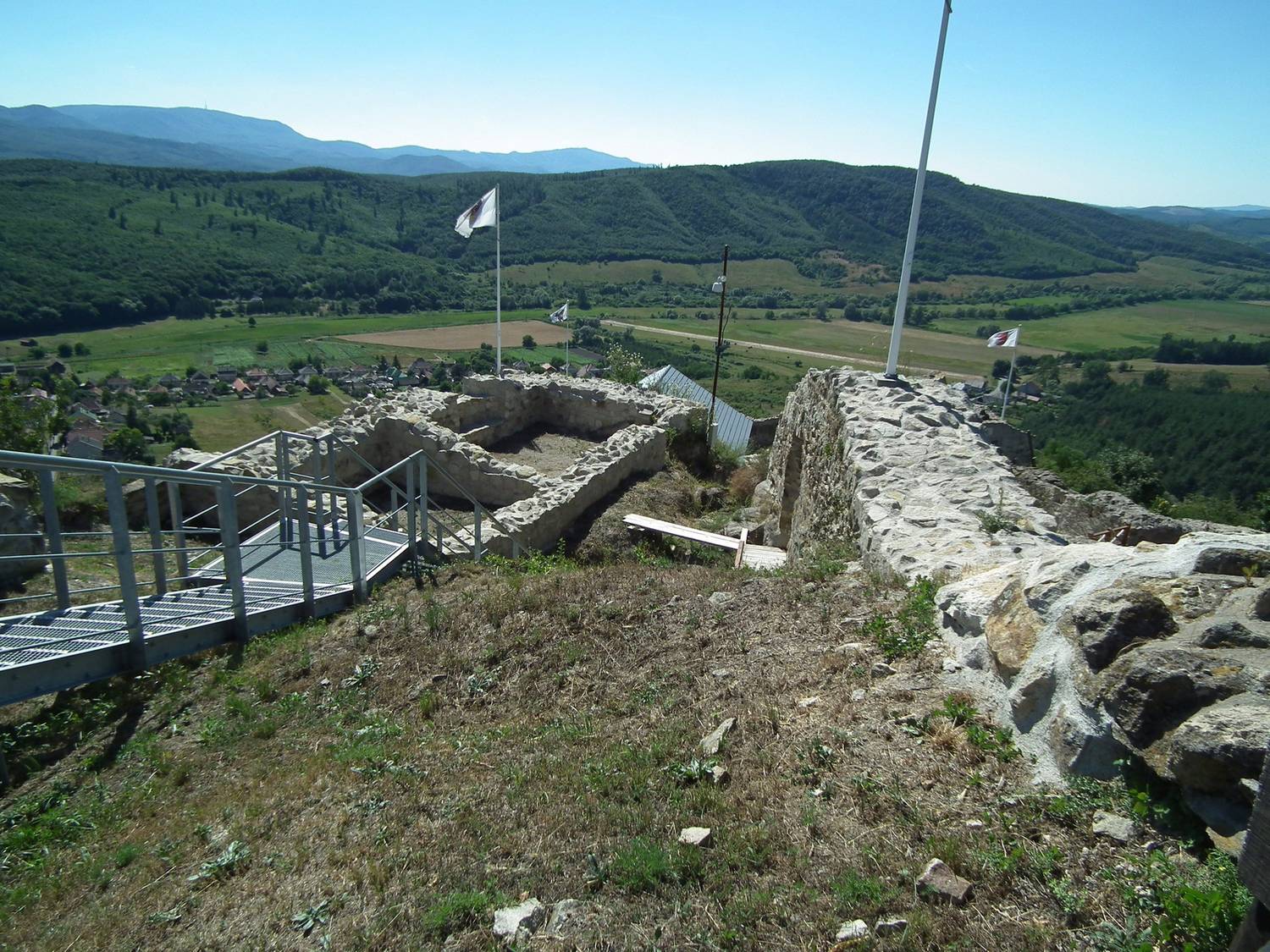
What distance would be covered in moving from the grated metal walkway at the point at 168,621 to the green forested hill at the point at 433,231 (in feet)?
210

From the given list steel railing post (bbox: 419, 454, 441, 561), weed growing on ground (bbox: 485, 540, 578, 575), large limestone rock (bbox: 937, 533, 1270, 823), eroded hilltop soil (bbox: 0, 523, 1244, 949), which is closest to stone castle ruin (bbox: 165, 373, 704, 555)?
weed growing on ground (bbox: 485, 540, 578, 575)

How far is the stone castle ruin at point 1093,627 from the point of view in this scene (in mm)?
2553

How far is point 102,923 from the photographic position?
305cm

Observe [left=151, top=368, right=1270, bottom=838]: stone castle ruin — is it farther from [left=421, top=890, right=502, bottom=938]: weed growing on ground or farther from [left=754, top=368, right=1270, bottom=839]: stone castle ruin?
[left=421, top=890, right=502, bottom=938]: weed growing on ground

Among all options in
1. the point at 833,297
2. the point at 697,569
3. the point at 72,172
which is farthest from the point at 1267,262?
the point at 72,172

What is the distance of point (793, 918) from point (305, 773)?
2.73 meters

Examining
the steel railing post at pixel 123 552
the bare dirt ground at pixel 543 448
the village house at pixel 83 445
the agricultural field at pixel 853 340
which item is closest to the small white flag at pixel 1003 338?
the bare dirt ground at pixel 543 448

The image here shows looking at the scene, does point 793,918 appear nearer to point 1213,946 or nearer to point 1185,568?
point 1213,946

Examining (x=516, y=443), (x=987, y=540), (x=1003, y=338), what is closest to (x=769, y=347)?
(x=1003, y=338)

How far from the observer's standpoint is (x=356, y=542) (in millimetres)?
6508

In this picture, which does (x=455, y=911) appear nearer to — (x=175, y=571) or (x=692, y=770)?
(x=692, y=770)

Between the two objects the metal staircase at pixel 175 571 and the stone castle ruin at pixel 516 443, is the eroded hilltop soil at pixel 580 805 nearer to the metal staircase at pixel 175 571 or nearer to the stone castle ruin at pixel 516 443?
the metal staircase at pixel 175 571

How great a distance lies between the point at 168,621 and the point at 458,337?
198 feet

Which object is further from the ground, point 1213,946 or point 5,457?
point 5,457
